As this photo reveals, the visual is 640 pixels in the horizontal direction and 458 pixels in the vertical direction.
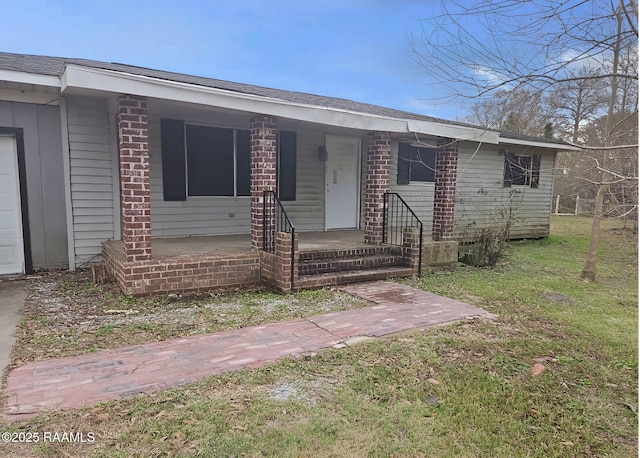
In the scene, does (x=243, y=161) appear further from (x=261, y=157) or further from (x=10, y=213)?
(x=10, y=213)

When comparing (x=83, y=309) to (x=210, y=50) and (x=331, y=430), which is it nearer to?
(x=331, y=430)

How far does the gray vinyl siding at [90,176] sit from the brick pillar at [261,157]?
247 cm

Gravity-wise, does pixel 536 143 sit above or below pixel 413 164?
above

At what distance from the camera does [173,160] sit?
6754 mm

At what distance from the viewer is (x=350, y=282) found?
5805 mm

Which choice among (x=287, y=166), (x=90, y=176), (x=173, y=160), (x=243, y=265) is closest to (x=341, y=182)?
(x=287, y=166)

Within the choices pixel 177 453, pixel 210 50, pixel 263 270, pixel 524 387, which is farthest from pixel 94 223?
pixel 210 50

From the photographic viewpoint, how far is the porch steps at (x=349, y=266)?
18.4 ft

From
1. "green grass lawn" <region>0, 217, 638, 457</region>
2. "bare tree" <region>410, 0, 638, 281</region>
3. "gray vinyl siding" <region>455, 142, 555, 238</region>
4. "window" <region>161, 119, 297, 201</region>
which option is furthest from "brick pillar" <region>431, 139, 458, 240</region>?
"bare tree" <region>410, 0, 638, 281</region>

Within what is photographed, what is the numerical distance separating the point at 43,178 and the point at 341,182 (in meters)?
5.39

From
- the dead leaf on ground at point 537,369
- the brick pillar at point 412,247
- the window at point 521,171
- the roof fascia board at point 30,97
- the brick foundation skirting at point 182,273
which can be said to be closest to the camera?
the dead leaf on ground at point 537,369

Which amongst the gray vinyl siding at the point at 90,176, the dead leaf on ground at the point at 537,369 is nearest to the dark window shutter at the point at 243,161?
the gray vinyl siding at the point at 90,176

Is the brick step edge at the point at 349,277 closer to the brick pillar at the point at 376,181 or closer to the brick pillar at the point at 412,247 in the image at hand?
the brick pillar at the point at 412,247

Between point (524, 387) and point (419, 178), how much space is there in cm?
743
